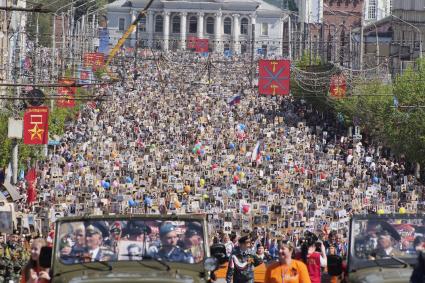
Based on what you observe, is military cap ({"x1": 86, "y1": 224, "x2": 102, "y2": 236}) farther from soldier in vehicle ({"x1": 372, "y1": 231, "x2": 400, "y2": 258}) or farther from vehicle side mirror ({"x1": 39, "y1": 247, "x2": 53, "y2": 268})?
soldier in vehicle ({"x1": 372, "y1": 231, "x2": 400, "y2": 258})

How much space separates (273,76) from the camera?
6612 centimetres

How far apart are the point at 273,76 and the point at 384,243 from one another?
50.3 meters

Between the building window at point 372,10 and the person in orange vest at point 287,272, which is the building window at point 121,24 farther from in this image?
the person in orange vest at point 287,272

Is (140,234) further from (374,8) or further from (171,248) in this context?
(374,8)

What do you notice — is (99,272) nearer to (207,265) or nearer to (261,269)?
(207,265)

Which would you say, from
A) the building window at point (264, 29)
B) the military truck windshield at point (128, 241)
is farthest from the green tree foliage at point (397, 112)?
the building window at point (264, 29)

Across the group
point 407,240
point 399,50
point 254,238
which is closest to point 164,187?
point 254,238

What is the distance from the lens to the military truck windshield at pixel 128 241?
50.3 ft

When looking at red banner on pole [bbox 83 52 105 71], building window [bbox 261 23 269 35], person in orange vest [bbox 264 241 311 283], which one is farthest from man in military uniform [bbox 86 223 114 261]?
building window [bbox 261 23 269 35]

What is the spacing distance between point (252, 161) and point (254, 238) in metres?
29.2

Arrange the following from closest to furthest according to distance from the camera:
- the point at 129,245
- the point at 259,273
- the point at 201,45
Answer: the point at 129,245 < the point at 259,273 < the point at 201,45

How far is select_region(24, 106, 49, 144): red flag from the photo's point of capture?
155ft

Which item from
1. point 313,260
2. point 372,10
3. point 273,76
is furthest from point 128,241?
point 372,10

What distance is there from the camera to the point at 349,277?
15.5 metres
